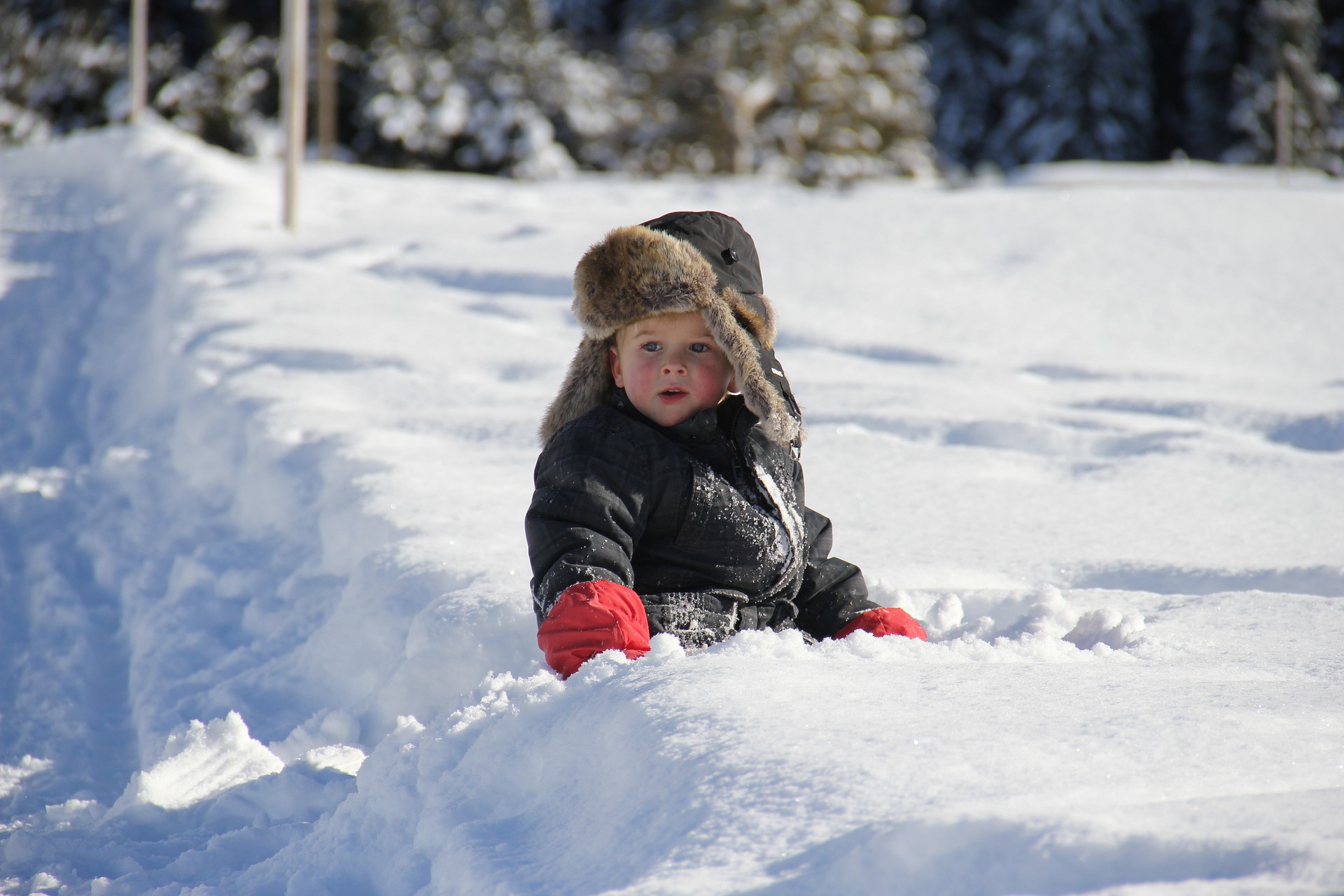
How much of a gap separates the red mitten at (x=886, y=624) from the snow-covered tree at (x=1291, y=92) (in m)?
26.2

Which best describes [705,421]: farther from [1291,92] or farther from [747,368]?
[1291,92]

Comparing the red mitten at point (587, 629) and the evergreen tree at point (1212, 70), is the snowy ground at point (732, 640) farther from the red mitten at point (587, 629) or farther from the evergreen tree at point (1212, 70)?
the evergreen tree at point (1212, 70)

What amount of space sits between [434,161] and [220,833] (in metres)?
20.5

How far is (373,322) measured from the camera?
4.87m

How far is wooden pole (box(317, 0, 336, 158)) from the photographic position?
20828 millimetres

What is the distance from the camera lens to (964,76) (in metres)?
26.9

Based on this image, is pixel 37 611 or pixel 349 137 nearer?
pixel 37 611

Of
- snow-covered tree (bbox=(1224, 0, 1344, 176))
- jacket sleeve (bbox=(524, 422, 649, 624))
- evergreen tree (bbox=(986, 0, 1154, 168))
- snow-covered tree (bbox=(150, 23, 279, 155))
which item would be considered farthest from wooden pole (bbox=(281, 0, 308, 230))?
snow-covered tree (bbox=(1224, 0, 1344, 176))

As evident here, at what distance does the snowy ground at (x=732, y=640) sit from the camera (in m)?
→ 1.22

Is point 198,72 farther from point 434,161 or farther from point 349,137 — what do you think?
point 434,161

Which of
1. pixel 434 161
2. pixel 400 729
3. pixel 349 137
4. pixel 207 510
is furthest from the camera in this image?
pixel 349 137

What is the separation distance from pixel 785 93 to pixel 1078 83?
860 cm

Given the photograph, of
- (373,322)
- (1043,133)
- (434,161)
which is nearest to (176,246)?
(373,322)

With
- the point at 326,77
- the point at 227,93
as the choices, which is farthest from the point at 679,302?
the point at 227,93
